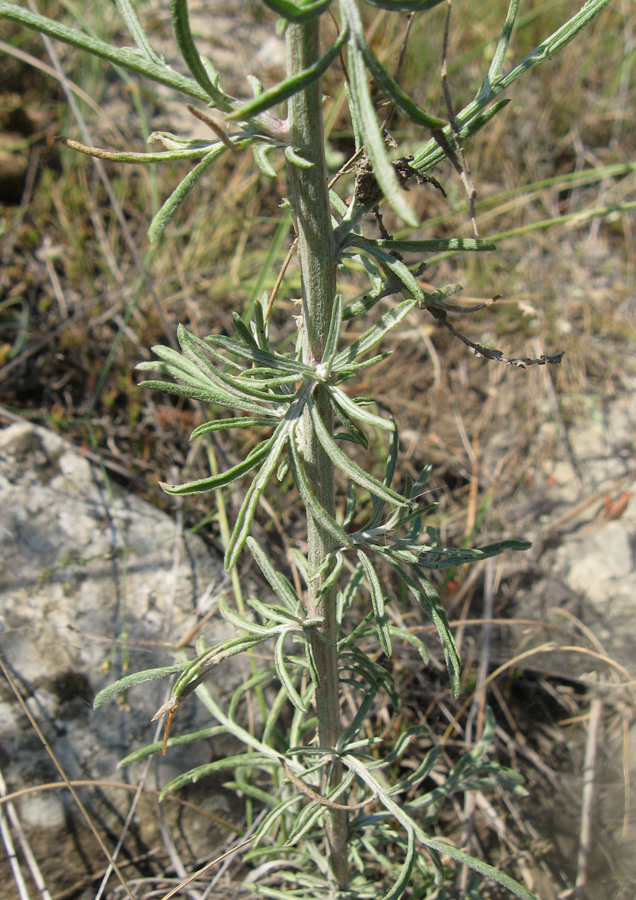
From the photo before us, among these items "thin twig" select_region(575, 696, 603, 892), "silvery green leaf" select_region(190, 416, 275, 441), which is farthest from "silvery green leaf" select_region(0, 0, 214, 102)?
"thin twig" select_region(575, 696, 603, 892)

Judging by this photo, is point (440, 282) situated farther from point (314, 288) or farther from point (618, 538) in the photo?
point (314, 288)

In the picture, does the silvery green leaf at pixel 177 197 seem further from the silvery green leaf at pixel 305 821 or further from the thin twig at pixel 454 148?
the silvery green leaf at pixel 305 821

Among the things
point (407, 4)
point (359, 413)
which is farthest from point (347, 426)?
point (407, 4)

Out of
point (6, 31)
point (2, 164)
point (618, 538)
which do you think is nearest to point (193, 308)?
point (2, 164)

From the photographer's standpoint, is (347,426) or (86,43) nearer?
(86,43)

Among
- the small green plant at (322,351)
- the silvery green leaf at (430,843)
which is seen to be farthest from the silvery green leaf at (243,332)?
the silvery green leaf at (430,843)

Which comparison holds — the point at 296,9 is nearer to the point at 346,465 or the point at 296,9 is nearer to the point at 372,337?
the point at 372,337

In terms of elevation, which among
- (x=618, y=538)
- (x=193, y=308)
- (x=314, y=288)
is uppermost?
(x=193, y=308)
